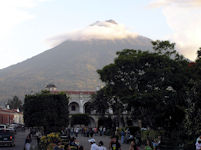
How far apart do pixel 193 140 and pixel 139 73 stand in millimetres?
18041

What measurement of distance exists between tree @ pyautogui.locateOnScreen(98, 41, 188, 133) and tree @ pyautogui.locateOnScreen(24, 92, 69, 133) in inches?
255

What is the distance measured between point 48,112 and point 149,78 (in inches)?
429

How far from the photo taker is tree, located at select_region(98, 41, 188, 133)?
3953cm

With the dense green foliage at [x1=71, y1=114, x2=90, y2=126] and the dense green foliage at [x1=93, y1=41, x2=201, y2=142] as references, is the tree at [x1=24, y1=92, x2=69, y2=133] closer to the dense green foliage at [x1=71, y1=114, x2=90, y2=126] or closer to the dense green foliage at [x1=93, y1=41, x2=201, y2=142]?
the dense green foliage at [x1=93, y1=41, x2=201, y2=142]

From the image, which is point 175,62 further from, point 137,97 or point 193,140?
point 193,140

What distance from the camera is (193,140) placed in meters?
24.3

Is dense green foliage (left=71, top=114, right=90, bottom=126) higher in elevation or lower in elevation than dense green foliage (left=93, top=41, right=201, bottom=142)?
lower

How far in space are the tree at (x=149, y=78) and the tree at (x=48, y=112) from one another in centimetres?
648

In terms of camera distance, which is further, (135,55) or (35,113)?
(135,55)

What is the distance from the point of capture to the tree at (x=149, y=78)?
39.5 metres

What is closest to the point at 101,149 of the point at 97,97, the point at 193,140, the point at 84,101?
the point at 193,140

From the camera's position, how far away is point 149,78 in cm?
4003

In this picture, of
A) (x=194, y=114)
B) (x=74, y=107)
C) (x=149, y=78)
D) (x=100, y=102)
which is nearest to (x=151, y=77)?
(x=149, y=78)

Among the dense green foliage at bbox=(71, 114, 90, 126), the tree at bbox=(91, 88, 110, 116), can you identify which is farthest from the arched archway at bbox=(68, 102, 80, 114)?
the tree at bbox=(91, 88, 110, 116)
